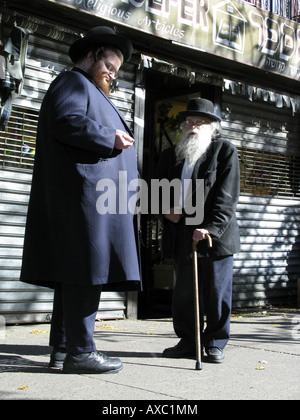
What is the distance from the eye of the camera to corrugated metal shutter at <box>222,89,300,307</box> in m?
8.95

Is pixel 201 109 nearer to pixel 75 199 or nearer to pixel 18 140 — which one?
pixel 75 199

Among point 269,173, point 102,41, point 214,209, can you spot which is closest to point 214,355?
point 214,209

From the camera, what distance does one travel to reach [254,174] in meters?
9.34

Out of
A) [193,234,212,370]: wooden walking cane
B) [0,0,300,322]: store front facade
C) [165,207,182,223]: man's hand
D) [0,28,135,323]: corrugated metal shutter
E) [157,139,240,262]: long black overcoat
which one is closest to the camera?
[193,234,212,370]: wooden walking cane

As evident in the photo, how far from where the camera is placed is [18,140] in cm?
655

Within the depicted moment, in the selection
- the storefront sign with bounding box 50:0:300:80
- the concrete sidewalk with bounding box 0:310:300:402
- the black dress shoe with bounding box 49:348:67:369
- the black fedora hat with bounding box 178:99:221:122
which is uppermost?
the storefront sign with bounding box 50:0:300:80

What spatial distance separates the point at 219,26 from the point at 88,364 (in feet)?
19.0

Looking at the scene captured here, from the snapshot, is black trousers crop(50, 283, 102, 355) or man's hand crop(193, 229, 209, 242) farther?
man's hand crop(193, 229, 209, 242)

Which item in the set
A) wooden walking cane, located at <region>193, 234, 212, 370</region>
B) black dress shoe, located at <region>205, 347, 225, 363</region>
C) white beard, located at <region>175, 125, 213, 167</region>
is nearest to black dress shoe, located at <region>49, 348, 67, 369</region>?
wooden walking cane, located at <region>193, 234, 212, 370</region>

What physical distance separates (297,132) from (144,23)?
386 centimetres

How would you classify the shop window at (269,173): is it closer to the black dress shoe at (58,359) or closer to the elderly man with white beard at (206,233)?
the elderly man with white beard at (206,233)

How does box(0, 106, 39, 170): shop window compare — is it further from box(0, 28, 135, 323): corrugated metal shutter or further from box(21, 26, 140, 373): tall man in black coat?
box(21, 26, 140, 373): tall man in black coat

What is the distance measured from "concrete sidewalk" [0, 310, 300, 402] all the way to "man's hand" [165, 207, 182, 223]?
1.11 m
